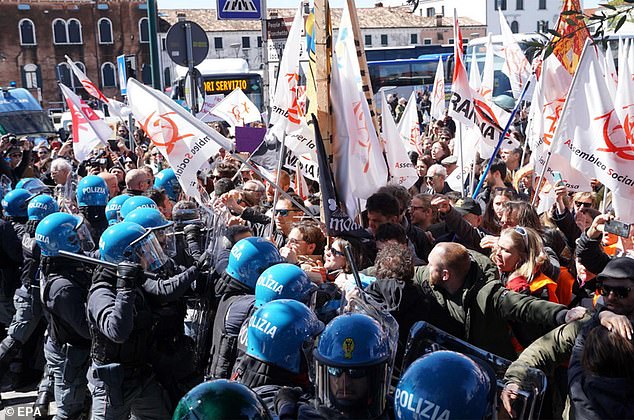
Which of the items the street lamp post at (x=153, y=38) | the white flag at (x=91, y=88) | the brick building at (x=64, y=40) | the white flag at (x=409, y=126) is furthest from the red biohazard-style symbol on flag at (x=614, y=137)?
the brick building at (x=64, y=40)

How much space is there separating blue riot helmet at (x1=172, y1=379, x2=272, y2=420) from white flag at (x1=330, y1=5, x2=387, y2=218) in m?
3.60

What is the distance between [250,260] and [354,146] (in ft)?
6.41

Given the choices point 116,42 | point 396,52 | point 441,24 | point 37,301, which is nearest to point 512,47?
point 37,301

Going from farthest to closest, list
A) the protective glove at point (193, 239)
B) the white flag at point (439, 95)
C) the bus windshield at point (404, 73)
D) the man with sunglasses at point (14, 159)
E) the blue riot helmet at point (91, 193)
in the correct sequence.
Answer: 1. the bus windshield at point (404, 73)
2. the white flag at point (439, 95)
3. the man with sunglasses at point (14, 159)
4. the blue riot helmet at point (91, 193)
5. the protective glove at point (193, 239)

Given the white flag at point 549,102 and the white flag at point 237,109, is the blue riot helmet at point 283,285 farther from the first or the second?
the white flag at point 237,109

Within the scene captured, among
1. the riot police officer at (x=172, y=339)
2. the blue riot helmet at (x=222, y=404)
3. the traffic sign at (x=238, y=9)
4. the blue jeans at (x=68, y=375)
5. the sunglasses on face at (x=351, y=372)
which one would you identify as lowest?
the blue jeans at (x=68, y=375)

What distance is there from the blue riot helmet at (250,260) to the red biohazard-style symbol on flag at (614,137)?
9.54 feet

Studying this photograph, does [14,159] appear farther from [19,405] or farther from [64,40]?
[64,40]

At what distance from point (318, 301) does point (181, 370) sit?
97 cm

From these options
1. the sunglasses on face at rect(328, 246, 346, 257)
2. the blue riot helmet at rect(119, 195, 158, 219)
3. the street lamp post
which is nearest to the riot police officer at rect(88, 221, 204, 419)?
the sunglasses on face at rect(328, 246, 346, 257)

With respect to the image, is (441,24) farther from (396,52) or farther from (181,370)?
(181,370)

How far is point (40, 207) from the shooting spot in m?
6.43

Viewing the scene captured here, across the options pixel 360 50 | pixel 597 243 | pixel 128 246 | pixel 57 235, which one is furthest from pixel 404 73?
pixel 128 246

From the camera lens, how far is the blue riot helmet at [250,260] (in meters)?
4.30
